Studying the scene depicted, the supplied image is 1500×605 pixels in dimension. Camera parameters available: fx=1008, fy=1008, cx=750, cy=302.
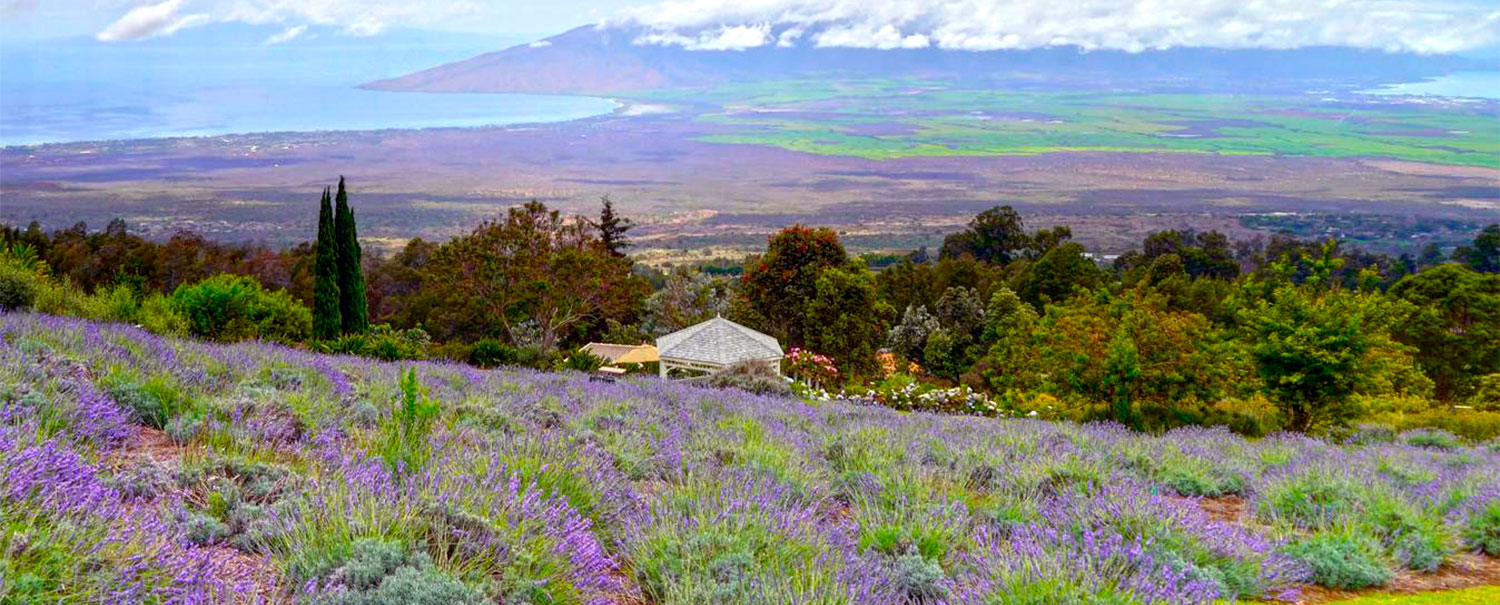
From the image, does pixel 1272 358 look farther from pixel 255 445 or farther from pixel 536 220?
pixel 536 220

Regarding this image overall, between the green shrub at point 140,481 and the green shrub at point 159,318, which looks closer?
the green shrub at point 140,481

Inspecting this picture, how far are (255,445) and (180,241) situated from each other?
5557cm

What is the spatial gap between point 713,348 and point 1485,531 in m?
22.8

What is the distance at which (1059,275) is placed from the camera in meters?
52.4

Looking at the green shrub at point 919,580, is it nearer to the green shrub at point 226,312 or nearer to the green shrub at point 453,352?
the green shrub at point 453,352

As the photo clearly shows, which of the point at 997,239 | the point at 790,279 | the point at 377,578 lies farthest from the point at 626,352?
the point at 997,239

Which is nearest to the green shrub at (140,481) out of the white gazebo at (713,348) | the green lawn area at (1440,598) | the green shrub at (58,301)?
the green lawn area at (1440,598)

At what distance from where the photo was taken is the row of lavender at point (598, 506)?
370cm

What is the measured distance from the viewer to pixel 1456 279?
40312 mm

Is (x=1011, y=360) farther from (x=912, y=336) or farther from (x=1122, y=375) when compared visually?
(x=912, y=336)

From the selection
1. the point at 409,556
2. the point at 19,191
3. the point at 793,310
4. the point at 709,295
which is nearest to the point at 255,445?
the point at 409,556

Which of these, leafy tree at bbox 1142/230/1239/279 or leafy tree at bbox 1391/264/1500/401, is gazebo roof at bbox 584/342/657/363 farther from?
leafy tree at bbox 1142/230/1239/279

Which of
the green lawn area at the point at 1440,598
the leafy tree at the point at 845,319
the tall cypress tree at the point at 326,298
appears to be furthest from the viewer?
the leafy tree at the point at 845,319

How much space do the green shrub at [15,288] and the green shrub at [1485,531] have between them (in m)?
18.8
